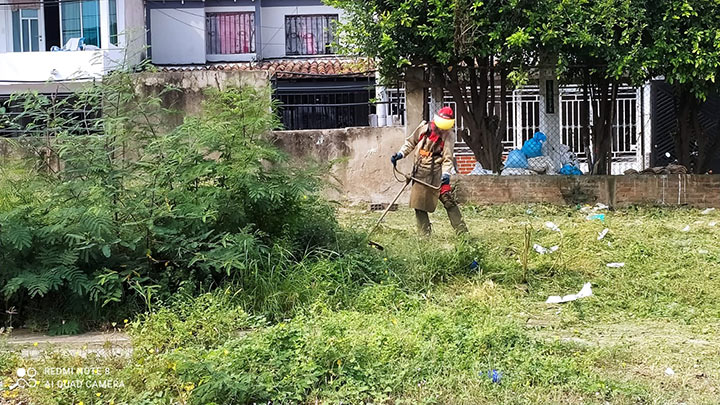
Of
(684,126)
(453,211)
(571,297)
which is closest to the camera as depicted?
(571,297)

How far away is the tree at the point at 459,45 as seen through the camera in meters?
12.0

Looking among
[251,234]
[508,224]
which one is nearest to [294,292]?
[251,234]

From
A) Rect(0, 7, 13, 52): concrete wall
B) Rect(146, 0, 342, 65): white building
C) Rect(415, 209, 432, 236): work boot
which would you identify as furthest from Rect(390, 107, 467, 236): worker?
Rect(0, 7, 13, 52): concrete wall

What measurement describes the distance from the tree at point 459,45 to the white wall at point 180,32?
1030cm

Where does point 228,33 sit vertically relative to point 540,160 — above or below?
above

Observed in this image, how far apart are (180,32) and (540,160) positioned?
13052mm

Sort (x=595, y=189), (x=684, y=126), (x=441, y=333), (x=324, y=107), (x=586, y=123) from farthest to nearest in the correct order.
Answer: (x=324, y=107) < (x=684, y=126) < (x=586, y=123) < (x=595, y=189) < (x=441, y=333)

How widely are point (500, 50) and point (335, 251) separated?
628 cm

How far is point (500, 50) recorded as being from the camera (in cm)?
1221

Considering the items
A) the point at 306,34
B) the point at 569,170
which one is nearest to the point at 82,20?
the point at 306,34

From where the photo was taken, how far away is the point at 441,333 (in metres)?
5.24

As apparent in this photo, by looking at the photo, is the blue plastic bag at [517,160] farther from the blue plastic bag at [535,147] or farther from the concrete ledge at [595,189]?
the concrete ledge at [595,189]

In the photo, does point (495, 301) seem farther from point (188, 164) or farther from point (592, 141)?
point (592, 141)

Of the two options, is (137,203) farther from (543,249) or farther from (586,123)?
(586,123)
